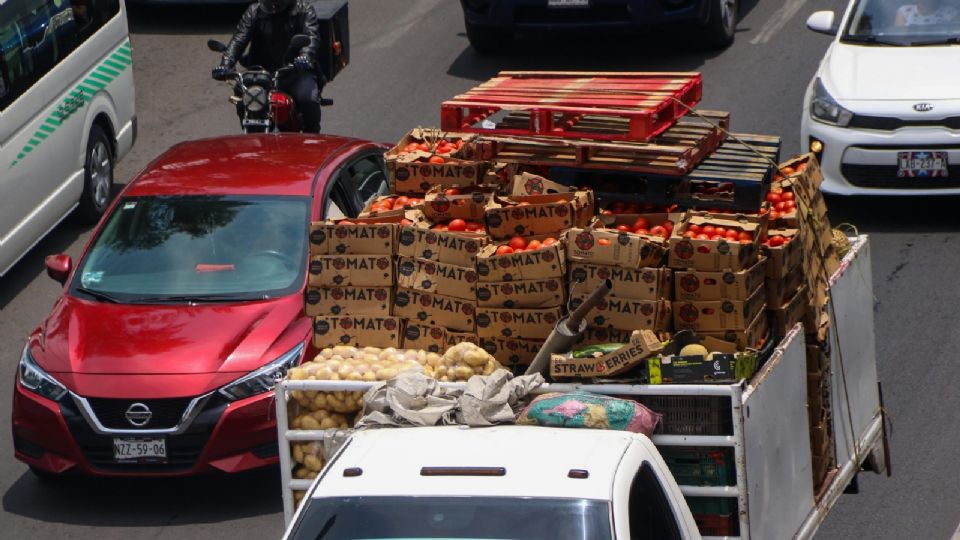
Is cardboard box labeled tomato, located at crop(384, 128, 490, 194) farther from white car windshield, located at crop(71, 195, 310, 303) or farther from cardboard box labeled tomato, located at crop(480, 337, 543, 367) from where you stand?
white car windshield, located at crop(71, 195, 310, 303)

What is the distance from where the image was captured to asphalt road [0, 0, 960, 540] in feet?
31.9

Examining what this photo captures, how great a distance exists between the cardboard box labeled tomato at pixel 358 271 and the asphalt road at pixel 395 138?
6.64 feet

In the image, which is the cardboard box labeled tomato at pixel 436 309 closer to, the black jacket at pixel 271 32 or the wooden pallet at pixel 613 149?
the wooden pallet at pixel 613 149

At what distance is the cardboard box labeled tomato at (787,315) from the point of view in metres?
7.80

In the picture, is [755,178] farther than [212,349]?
No

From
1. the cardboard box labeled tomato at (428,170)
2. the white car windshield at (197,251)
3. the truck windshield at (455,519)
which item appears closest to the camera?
the truck windshield at (455,519)

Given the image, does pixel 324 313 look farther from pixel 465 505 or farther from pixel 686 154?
pixel 465 505

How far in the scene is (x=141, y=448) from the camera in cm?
962

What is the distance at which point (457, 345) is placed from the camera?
7.50 m

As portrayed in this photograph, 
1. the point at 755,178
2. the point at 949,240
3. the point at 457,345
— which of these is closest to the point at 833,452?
the point at 755,178

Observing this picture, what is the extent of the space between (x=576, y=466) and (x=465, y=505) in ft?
1.37

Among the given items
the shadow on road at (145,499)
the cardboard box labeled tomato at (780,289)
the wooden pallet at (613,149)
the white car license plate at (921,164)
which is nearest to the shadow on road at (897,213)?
the white car license plate at (921,164)

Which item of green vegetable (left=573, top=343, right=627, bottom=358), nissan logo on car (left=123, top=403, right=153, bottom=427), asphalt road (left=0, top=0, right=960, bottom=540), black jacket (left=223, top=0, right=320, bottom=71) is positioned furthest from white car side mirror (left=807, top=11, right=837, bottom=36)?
green vegetable (left=573, top=343, right=627, bottom=358)

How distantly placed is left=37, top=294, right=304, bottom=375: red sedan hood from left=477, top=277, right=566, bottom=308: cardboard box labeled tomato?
2.48 metres
